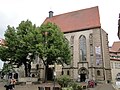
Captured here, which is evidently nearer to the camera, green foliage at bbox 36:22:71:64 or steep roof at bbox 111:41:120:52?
green foliage at bbox 36:22:71:64

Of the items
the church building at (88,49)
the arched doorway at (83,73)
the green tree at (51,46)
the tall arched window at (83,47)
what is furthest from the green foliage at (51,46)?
the tall arched window at (83,47)

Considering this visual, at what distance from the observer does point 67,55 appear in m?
40.3

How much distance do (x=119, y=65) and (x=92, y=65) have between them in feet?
50.4

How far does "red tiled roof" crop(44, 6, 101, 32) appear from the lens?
51312mm

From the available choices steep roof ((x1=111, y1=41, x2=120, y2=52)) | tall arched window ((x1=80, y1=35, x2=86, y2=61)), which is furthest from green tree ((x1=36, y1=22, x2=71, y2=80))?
steep roof ((x1=111, y1=41, x2=120, y2=52))

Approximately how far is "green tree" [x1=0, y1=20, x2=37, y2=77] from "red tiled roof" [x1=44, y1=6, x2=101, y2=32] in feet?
48.8

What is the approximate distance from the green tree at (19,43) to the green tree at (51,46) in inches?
70.8

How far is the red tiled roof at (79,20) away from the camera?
51312mm

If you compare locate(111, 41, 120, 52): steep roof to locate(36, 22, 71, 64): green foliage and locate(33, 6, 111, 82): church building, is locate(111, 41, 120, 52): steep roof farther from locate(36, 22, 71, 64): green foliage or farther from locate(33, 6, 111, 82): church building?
locate(36, 22, 71, 64): green foliage

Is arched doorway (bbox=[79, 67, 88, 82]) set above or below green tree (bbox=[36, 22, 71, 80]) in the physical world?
below

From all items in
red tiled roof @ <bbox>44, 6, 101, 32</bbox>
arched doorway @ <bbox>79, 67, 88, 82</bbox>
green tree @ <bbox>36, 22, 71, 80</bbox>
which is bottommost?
arched doorway @ <bbox>79, 67, 88, 82</bbox>

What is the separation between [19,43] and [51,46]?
649 cm

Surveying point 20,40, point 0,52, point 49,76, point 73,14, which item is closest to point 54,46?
point 20,40

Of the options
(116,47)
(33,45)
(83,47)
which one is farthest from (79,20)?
(116,47)
